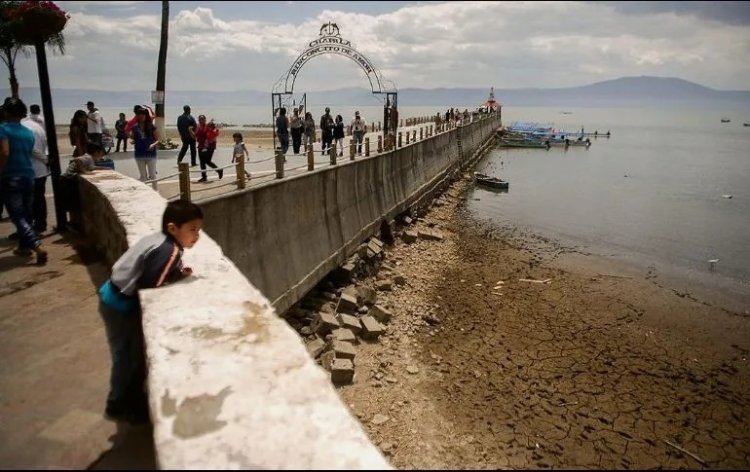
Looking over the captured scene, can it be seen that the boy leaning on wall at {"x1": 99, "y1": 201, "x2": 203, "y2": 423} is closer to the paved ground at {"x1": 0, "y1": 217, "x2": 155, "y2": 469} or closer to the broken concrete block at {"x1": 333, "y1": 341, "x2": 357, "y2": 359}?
the paved ground at {"x1": 0, "y1": 217, "x2": 155, "y2": 469}

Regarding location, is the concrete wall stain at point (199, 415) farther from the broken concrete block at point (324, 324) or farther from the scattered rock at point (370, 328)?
the scattered rock at point (370, 328)

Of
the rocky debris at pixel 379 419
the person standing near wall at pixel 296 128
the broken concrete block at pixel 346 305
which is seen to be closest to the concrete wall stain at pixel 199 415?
the rocky debris at pixel 379 419

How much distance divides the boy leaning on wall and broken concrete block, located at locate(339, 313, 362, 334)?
6.92 meters

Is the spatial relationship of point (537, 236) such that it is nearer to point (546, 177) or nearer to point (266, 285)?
point (266, 285)

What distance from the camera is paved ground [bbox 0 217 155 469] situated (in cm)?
284

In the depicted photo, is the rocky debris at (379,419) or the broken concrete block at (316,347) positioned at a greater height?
the broken concrete block at (316,347)

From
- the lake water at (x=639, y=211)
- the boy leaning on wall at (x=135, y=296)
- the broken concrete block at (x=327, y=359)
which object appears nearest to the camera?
the boy leaning on wall at (x=135, y=296)

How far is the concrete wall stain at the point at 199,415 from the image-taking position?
2.05 m

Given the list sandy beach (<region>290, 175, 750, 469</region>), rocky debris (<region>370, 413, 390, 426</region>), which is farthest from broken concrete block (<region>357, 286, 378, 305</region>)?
rocky debris (<region>370, 413, 390, 426</region>)

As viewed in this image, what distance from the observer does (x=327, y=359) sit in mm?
8922

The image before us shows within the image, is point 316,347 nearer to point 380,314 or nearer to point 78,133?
point 380,314

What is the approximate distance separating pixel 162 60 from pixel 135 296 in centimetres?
2189

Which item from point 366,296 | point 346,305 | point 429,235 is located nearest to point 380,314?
point 366,296

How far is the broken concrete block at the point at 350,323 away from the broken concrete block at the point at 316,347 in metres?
0.78
